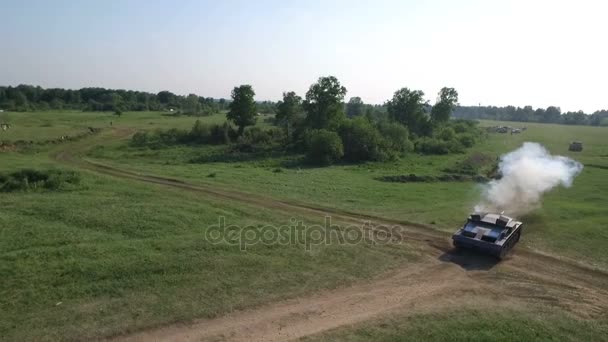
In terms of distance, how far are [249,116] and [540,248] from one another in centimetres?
4991

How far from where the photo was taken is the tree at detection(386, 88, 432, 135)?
80.8m

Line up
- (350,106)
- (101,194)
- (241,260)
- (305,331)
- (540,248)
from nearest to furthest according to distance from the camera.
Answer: (305,331)
(241,260)
(540,248)
(101,194)
(350,106)

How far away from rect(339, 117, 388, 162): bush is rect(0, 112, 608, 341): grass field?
18.1m

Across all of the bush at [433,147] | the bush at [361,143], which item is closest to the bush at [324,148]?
the bush at [361,143]

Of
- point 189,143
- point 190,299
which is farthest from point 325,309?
point 189,143

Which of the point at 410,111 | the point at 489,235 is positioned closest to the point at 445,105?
the point at 410,111

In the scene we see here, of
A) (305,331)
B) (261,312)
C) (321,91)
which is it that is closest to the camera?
(305,331)

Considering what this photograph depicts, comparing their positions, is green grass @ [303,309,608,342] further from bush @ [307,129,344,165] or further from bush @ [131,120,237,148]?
bush @ [131,120,237,148]

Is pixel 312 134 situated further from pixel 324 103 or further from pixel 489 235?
pixel 489 235

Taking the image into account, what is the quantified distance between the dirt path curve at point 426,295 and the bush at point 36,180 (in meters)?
19.6

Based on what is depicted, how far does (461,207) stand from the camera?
2844 centimetres

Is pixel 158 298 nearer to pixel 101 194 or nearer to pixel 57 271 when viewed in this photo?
pixel 57 271

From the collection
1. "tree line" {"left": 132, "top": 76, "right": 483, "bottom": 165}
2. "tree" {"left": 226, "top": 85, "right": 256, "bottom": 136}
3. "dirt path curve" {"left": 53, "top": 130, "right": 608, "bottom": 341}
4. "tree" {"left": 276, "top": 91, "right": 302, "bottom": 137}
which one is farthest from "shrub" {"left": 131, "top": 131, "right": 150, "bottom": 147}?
"dirt path curve" {"left": 53, "top": 130, "right": 608, "bottom": 341}

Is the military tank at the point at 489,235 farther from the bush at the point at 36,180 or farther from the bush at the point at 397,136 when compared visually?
the bush at the point at 397,136
